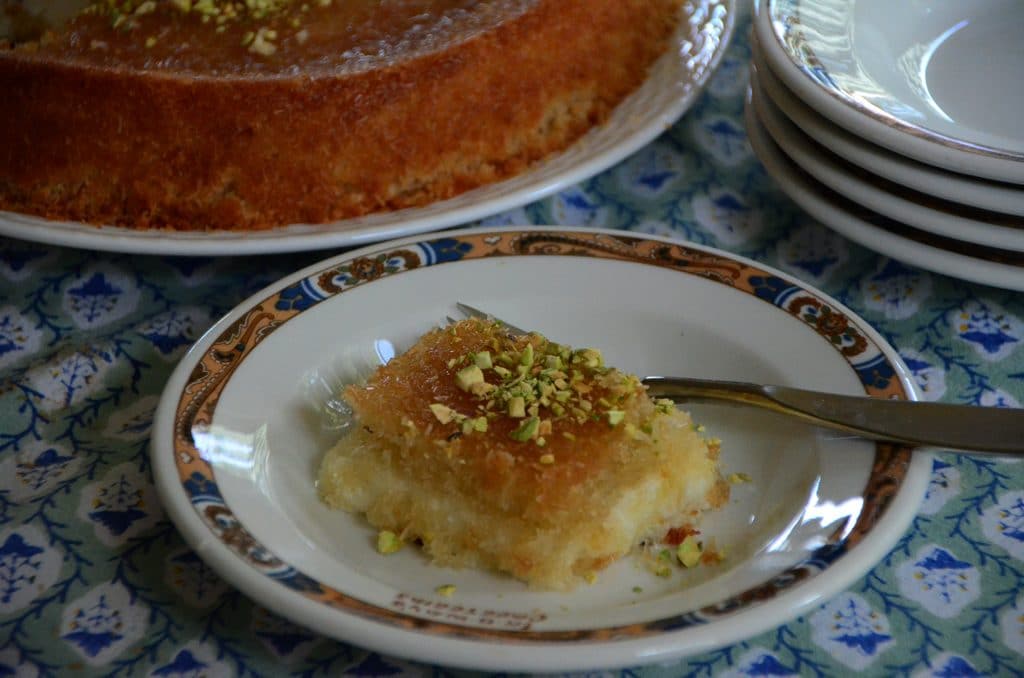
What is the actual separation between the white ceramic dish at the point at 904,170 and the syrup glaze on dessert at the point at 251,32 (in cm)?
47

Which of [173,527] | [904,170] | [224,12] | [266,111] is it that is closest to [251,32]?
[224,12]

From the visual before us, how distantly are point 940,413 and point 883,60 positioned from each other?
64 cm

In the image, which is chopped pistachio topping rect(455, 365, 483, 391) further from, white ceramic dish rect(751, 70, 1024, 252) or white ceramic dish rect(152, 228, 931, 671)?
white ceramic dish rect(751, 70, 1024, 252)

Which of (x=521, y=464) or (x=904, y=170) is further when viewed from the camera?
(x=904, y=170)

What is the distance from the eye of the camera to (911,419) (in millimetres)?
935

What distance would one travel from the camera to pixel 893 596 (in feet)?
2.99

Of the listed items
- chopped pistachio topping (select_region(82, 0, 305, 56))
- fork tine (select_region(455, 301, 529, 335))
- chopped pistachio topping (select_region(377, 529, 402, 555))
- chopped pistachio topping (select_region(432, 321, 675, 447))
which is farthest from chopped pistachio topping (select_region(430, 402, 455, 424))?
chopped pistachio topping (select_region(82, 0, 305, 56))

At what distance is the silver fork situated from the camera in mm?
920

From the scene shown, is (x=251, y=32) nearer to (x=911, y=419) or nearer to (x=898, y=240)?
(x=898, y=240)

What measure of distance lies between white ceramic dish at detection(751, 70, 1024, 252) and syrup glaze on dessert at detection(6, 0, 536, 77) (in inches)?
18.7

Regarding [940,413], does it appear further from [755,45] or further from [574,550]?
[755,45]

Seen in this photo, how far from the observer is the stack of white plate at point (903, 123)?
1142mm

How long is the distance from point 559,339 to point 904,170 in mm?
411

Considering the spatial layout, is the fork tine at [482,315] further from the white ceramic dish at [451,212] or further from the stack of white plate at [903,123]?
the stack of white plate at [903,123]
